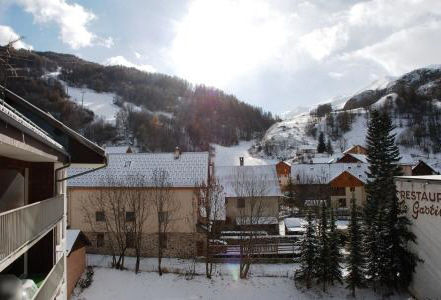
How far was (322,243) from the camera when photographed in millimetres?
26156

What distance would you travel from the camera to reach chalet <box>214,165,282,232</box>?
37.8 meters

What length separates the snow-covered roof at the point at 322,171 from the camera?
220 feet

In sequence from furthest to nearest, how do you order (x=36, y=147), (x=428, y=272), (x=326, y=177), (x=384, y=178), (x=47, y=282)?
(x=326, y=177), (x=384, y=178), (x=428, y=272), (x=47, y=282), (x=36, y=147)

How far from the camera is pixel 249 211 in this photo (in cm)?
3712

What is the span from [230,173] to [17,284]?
1578 inches

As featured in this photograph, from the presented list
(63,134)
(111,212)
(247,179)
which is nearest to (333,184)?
(247,179)

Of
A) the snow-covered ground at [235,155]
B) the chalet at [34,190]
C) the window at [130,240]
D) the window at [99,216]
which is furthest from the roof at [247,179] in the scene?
the snow-covered ground at [235,155]

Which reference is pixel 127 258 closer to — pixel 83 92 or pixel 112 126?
pixel 112 126

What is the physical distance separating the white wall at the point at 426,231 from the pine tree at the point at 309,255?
5417mm

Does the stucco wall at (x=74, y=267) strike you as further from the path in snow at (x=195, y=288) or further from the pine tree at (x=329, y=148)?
the pine tree at (x=329, y=148)

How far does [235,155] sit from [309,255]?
109m

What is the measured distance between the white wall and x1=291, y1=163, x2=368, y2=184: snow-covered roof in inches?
1637

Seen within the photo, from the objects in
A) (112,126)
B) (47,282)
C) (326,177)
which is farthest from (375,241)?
(112,126)

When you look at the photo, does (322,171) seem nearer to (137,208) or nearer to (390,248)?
(137,208)
